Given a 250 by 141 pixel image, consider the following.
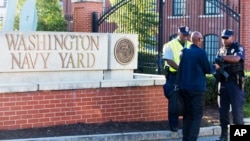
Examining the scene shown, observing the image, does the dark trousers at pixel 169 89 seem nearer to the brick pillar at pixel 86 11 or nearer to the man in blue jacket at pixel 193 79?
the man in blue jacket at pixel 193 79

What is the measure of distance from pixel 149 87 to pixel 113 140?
5.69 ft

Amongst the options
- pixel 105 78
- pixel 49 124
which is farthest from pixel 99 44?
pixel 49 124

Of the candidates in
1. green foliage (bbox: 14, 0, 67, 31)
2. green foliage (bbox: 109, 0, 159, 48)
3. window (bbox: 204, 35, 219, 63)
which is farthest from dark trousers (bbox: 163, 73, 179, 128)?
Result: green foliage (bbox: 14, 0, 67, 31)

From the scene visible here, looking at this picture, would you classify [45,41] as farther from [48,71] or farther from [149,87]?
[149,87]

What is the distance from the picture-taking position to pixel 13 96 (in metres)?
8.27

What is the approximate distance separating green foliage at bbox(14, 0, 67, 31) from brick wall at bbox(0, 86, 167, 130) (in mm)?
15515

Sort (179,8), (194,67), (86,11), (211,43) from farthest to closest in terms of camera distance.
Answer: (179,8) < (211,43) < (86,11) < (194,67)

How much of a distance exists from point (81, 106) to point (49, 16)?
16.7 metres

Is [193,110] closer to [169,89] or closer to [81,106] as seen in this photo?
[169,89]

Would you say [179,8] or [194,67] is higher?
[179,8]

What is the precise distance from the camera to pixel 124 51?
10164mm

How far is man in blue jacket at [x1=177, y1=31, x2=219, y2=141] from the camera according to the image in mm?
7535

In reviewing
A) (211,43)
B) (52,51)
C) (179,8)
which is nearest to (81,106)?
(52,51)

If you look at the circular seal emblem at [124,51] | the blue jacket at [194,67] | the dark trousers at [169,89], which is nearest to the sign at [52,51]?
the circular seal emblem at [124,51]
